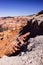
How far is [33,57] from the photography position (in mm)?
15227

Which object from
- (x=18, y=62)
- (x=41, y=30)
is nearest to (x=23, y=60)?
(x=18, y=62)

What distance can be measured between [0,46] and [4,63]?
17849mm

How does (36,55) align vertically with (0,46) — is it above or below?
A: above

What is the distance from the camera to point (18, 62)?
588 inches

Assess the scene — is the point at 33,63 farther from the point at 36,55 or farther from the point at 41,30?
the point at 41,30

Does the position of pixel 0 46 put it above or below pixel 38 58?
below

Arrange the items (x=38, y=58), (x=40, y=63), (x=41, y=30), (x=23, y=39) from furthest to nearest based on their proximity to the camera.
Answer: (x=23, y=39)
(x=41, y=30)
(x=38, y=58)
(x=40, y=63)

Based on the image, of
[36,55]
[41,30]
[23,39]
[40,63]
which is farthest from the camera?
[23,39]

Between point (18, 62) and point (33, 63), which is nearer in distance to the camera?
point (33, 63)

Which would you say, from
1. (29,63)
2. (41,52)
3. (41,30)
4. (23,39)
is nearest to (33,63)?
(29,63)

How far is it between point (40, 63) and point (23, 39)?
60.7 ft

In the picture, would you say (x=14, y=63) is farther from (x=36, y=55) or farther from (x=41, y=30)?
(x=41, y=30)

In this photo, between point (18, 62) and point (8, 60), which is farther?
point (8, 60)

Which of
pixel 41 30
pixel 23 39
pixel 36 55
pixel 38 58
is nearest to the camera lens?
pixel 38 58
